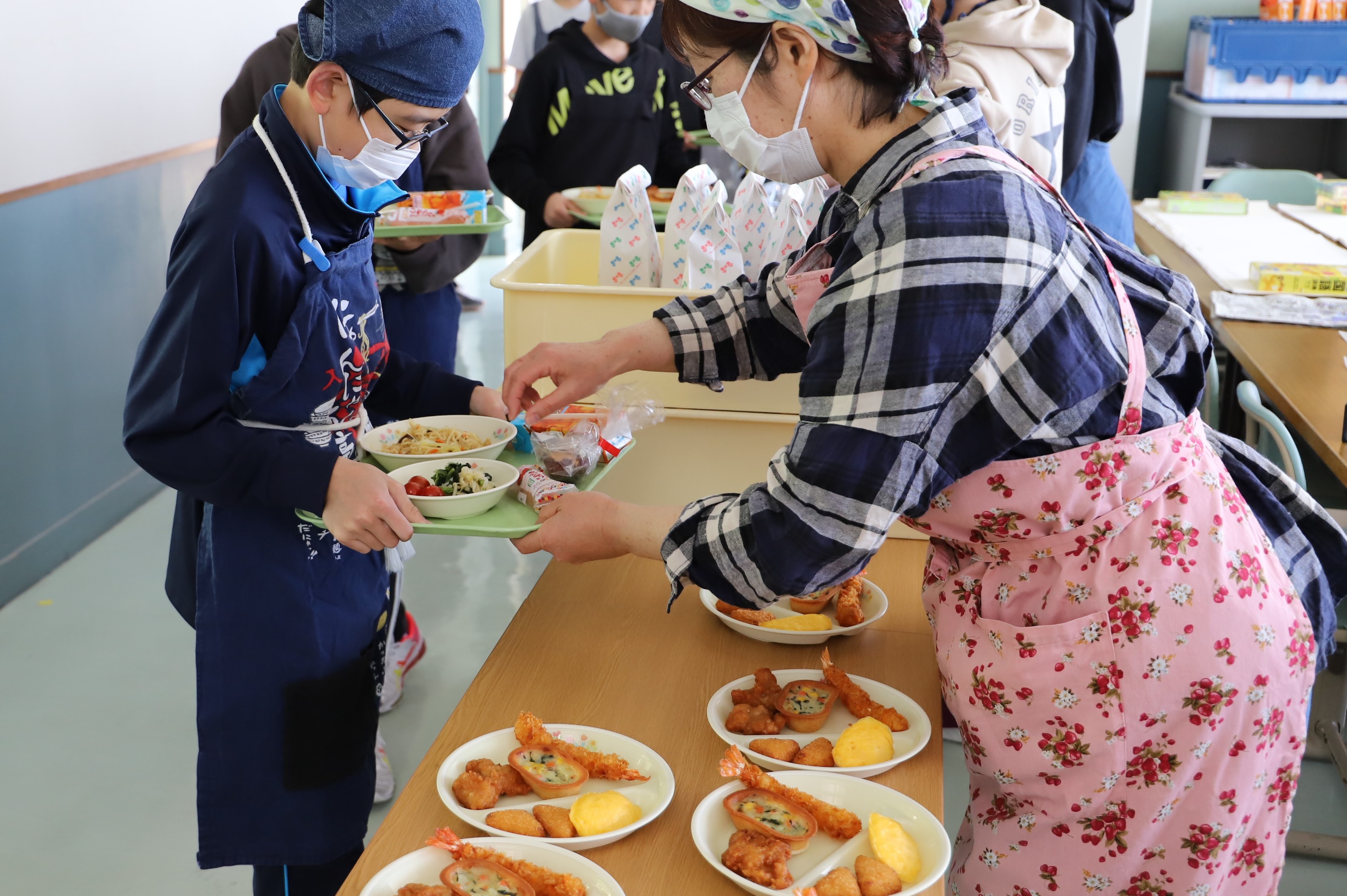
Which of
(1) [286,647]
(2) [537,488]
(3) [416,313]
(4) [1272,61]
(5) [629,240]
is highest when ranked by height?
(4) [1272,61]

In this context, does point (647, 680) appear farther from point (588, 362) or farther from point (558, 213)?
point (558, 213)

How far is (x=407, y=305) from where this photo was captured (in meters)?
2.82

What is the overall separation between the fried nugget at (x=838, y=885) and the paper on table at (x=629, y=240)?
115 centimetres

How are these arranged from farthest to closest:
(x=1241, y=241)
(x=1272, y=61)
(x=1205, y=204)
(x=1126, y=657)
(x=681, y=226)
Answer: (x=1272, y=61) < (x=1205, y=204) < (x=1241, y=241) < (x=681, y=226) < (x=1126, y=657)

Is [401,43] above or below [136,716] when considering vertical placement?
above

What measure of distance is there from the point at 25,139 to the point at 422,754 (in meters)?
2.04

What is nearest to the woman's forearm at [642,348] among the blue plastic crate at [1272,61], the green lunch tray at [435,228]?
the green lunch tray at [435,228]

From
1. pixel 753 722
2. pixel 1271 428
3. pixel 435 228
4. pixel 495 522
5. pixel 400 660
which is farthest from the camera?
pixel 400 660

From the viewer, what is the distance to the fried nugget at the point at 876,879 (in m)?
1.00

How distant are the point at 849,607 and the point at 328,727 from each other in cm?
71

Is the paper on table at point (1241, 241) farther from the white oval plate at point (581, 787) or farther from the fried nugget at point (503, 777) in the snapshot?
the fried nugget at point (503, 777)

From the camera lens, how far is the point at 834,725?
4.21ft

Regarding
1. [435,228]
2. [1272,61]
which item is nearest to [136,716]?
[435,228]

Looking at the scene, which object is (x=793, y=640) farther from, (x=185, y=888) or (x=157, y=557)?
(x=157, y=557)
